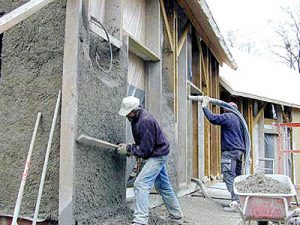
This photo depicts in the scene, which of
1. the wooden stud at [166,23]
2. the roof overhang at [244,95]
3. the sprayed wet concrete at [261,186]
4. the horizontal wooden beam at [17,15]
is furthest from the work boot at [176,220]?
the roof overhang at [244,95]

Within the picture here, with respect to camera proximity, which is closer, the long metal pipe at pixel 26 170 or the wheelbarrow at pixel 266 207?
the long metal pipe at pixel 26 170

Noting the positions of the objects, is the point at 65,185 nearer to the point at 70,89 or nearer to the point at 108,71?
the point at 70,89

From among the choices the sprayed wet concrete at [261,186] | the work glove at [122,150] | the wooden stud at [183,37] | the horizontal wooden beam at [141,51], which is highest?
the wooden stud at [183,37]

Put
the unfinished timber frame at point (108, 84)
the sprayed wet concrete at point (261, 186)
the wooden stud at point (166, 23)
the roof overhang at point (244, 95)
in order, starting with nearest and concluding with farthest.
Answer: the unfinished timber frame at point (108, 84), the sprayed wet concrete at point (261, 186), the wooden stud at point (166, 23), the roof overhang at point (244, 95)

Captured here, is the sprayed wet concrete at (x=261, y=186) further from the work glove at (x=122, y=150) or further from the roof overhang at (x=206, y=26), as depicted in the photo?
the roof overhang at (x=206, y=26)

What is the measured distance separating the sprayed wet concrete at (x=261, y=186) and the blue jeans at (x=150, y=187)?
831 mm

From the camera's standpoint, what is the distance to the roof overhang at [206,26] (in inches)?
305

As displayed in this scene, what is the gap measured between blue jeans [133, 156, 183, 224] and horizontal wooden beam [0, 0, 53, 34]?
2084mm

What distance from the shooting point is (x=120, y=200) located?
16.0 feet

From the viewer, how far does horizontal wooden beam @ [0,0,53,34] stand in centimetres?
302

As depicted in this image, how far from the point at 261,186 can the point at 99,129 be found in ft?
6.44

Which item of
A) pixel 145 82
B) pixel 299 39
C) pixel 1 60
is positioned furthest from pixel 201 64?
pixel 299 39

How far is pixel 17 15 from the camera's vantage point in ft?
10.5

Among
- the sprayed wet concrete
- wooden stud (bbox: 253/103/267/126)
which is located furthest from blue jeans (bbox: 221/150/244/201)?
wooden stud (bbox: 253/103/267/126)
